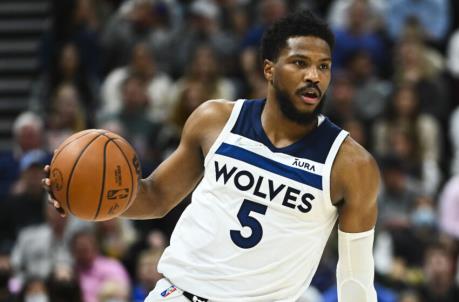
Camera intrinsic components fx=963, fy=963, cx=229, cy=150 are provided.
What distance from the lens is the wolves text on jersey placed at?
→ 426 cm

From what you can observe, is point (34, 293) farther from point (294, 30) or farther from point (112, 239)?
point (294, 30)

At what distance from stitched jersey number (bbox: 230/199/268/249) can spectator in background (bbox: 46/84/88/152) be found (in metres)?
5.90

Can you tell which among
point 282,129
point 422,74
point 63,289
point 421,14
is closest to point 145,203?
point 282,129

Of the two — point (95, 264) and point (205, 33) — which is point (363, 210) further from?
point (205, 33)

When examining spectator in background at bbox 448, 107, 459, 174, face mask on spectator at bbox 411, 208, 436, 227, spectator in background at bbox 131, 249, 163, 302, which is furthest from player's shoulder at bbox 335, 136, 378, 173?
spectator in background at bbox 448, 107, 459, 174

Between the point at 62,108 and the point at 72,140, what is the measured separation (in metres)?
5.68

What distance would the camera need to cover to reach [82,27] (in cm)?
1139

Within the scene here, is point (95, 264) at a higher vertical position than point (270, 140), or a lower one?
lower

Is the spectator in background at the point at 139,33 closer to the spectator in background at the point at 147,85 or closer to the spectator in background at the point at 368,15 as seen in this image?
the spectator in background at the point at 147,85

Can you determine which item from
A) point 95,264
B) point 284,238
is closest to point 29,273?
point 95,264

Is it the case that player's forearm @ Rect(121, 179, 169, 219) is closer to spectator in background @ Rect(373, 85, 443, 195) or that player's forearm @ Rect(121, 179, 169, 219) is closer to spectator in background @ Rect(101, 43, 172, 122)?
spectator in background @ Rect(373, 85, 443, 195)

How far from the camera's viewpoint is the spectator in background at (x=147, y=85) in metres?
10.4

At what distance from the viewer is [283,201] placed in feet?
14.0

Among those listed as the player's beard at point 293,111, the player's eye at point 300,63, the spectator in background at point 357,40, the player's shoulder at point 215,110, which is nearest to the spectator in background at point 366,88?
the spectator in background at point 357,40
